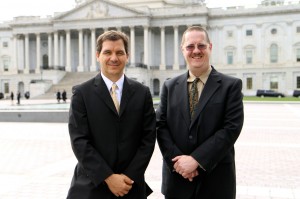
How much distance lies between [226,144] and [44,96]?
5911cm

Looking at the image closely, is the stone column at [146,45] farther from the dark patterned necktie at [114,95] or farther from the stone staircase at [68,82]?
the dark patterned necktie at [114,95]

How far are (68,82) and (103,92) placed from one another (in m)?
64.2

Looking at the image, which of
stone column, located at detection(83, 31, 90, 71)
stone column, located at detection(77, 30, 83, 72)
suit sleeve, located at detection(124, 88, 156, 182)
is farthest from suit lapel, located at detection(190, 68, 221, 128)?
stone column, located at detection(83, 31, 90, 71)

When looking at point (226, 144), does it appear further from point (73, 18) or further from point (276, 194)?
point (73, 18)

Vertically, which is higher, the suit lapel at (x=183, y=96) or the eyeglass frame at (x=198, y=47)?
the eyeglass frame at (x=198, y=47)

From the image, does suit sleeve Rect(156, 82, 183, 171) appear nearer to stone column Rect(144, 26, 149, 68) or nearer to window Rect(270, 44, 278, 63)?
stone column Rect(144, 26, 149, 68)

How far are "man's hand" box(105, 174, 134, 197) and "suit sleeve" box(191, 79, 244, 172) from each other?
0.88m

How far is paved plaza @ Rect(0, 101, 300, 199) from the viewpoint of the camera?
8.38m

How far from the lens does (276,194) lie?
808 centimetres

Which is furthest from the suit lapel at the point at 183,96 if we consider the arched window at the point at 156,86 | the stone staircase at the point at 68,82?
the arched window at the point at 156,86

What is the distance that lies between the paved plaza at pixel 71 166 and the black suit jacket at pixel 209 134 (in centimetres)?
319

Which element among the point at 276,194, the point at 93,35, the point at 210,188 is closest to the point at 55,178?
the point at 276,194

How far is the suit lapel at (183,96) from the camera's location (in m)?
5.01

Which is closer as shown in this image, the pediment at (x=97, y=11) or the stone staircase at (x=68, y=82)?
Answer: the stone staircase at (x=68, y=82)
